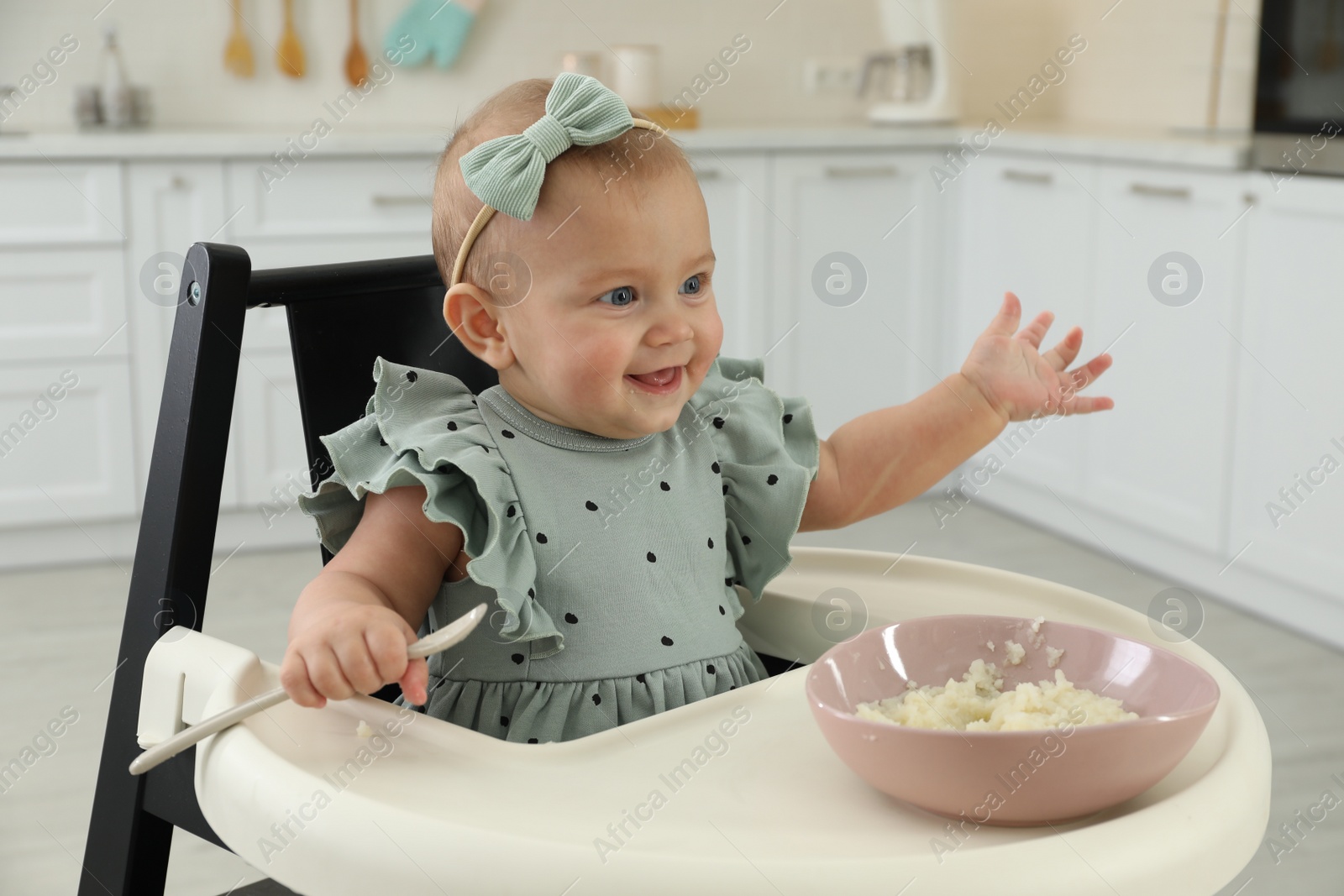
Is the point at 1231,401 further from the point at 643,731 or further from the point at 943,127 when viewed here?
the point at 643,731

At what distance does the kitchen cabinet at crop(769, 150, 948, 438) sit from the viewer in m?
2.97

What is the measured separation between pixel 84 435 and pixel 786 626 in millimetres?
2101

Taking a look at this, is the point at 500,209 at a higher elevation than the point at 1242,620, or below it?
higher

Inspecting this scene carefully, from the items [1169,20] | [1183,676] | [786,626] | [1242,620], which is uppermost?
[1169,20]

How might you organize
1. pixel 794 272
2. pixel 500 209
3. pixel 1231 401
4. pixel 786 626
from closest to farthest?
pixel 500 209
pixel 786 626
pixel 1231 401
pixel 794 272

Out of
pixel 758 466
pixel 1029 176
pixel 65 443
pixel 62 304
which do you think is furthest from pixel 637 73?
pixel 758 466

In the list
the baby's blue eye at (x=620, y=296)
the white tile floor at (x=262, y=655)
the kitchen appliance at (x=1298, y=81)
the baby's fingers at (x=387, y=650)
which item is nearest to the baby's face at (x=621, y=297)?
the baby's blue eye at (x=620, y=296)

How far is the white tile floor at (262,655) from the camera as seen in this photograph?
1541mm

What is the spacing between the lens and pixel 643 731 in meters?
0.68

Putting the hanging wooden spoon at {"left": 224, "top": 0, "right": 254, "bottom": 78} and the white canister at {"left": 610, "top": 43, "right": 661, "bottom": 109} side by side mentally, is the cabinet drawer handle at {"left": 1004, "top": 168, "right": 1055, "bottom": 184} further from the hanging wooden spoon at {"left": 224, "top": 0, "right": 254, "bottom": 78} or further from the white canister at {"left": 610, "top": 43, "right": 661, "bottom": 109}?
the hanging wooden spoon at {"left": 224, "top": 0, "right": 254, "bottom": 78}

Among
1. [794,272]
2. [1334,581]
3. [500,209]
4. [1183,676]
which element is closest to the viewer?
[1183,676]

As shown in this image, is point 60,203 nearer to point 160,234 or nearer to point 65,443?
point 160,234

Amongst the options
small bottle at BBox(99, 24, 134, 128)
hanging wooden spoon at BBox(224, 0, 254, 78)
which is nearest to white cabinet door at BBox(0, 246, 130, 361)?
small bottle at BBox(99, 24, 134, 128)

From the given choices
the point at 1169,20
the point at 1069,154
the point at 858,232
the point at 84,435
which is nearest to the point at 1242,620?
the point at 1069,154
